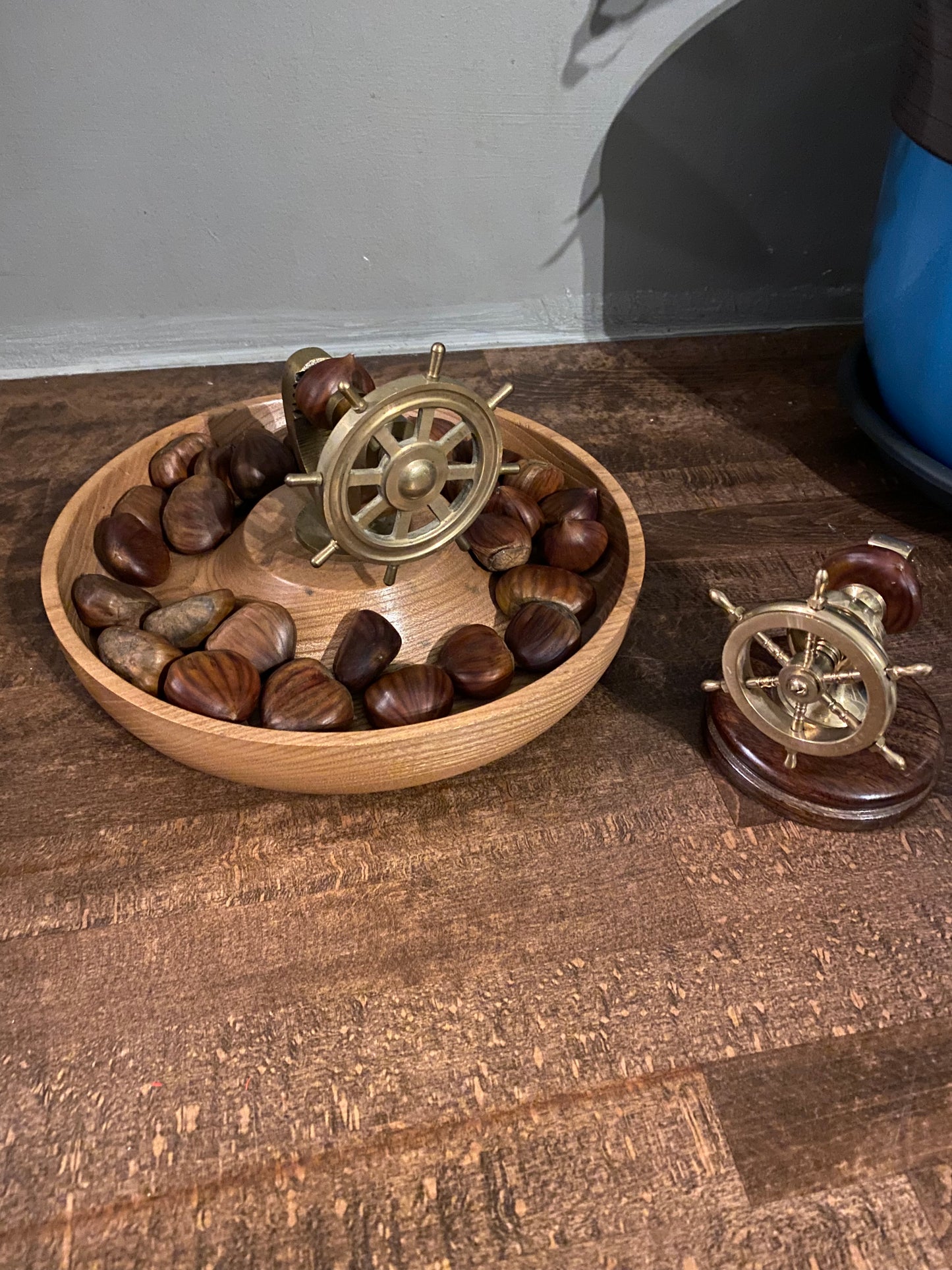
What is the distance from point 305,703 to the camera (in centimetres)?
60

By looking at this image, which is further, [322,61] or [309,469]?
[322,61]

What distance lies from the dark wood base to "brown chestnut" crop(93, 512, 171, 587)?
41 centimetres

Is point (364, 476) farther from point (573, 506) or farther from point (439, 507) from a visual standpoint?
point (573, 506)

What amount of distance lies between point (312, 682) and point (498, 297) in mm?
689

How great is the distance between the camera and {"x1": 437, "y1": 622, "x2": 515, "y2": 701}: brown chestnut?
2.08 feet

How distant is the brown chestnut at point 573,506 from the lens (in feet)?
2.41

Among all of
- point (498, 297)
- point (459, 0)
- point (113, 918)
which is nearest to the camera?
point (113, 918)

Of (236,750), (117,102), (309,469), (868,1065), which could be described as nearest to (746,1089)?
(868,1065)

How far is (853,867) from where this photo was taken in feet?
2.06

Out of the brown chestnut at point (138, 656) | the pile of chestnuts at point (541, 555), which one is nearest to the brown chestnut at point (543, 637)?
the pile of chestnuts at point (541, 555)

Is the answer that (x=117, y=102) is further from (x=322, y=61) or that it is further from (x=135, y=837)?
(x=135, y=837)

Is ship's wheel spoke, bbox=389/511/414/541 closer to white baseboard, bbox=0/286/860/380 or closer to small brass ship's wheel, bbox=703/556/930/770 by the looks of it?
small brass ship's wheel, bbox=703/556/930/770

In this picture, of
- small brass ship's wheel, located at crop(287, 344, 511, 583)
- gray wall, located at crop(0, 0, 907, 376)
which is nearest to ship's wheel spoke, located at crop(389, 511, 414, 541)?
small brass ship's wheel, located at crop(287, 344, 511, 583)

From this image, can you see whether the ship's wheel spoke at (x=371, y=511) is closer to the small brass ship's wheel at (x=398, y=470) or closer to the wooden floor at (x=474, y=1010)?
the small brass ship's wheel at (x=398, y=470)
